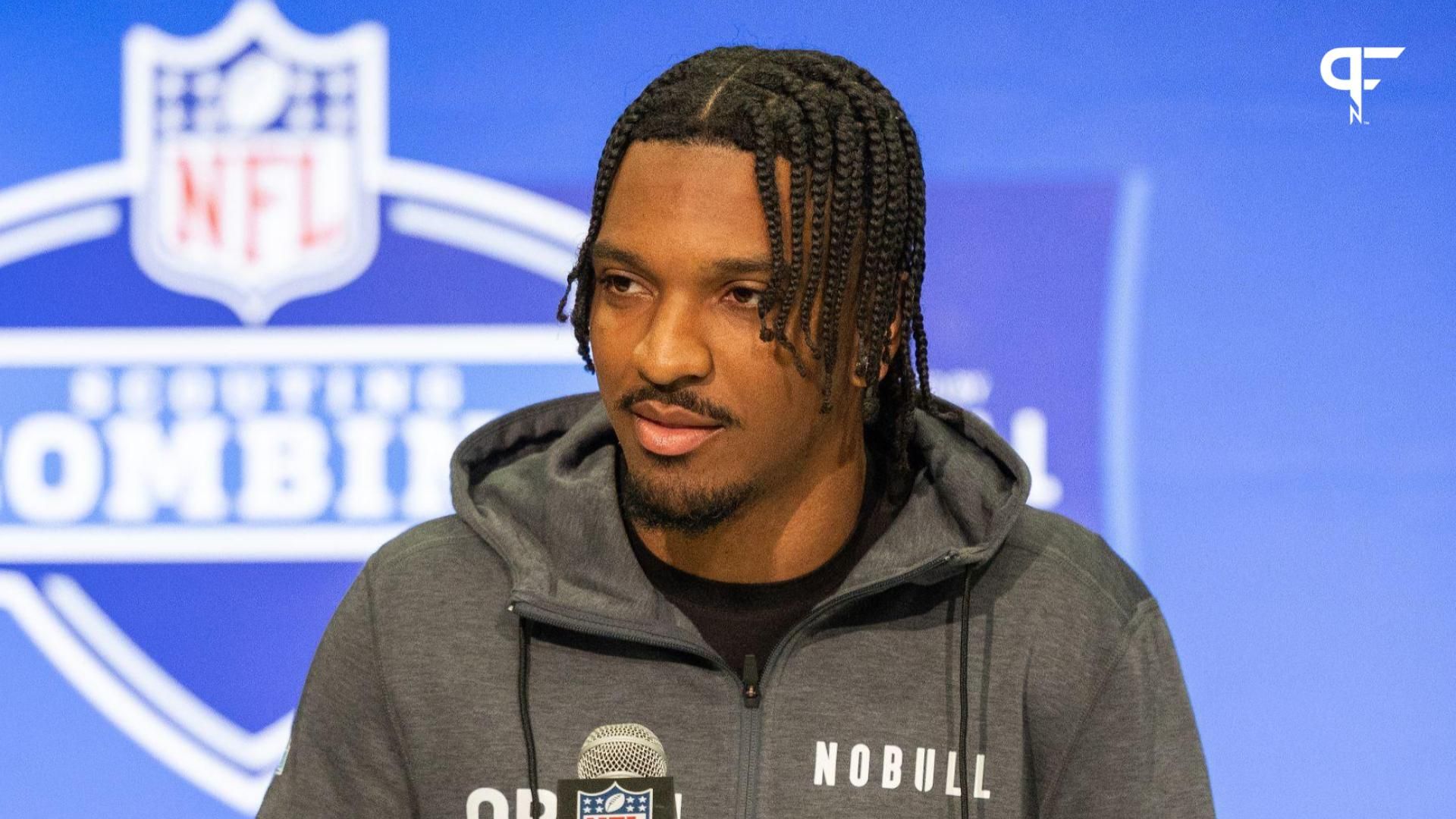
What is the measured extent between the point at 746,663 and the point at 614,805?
14cm

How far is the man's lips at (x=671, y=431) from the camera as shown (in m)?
1.09

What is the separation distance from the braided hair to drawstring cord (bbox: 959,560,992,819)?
0.55 ft

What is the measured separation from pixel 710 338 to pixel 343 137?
0.88 m

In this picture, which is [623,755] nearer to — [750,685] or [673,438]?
[750,685]

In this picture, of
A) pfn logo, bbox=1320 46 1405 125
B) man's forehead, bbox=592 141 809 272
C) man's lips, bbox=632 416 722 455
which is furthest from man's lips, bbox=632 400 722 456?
pfn logo, bbox=1320 46 1405 125

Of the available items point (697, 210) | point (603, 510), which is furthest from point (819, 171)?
point (603, 510)

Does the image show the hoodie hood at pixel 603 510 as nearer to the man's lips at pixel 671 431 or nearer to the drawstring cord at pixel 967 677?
the drawstring cord at pixel 967 677

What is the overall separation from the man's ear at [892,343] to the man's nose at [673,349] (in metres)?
0.14

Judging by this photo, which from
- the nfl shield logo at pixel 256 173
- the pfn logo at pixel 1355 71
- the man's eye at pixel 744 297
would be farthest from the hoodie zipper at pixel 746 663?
the pfn logo at pixel 1355 71

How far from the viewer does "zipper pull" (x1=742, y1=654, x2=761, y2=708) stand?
114 cm

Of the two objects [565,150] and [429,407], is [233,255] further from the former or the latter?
[565,150]

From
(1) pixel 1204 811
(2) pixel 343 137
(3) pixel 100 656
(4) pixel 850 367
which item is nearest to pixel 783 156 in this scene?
(4) pixel 850 367

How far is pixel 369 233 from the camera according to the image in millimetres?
1790

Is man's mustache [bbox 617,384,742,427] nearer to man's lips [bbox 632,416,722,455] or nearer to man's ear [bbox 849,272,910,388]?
man's lips [bbox 632,416,722,455]
